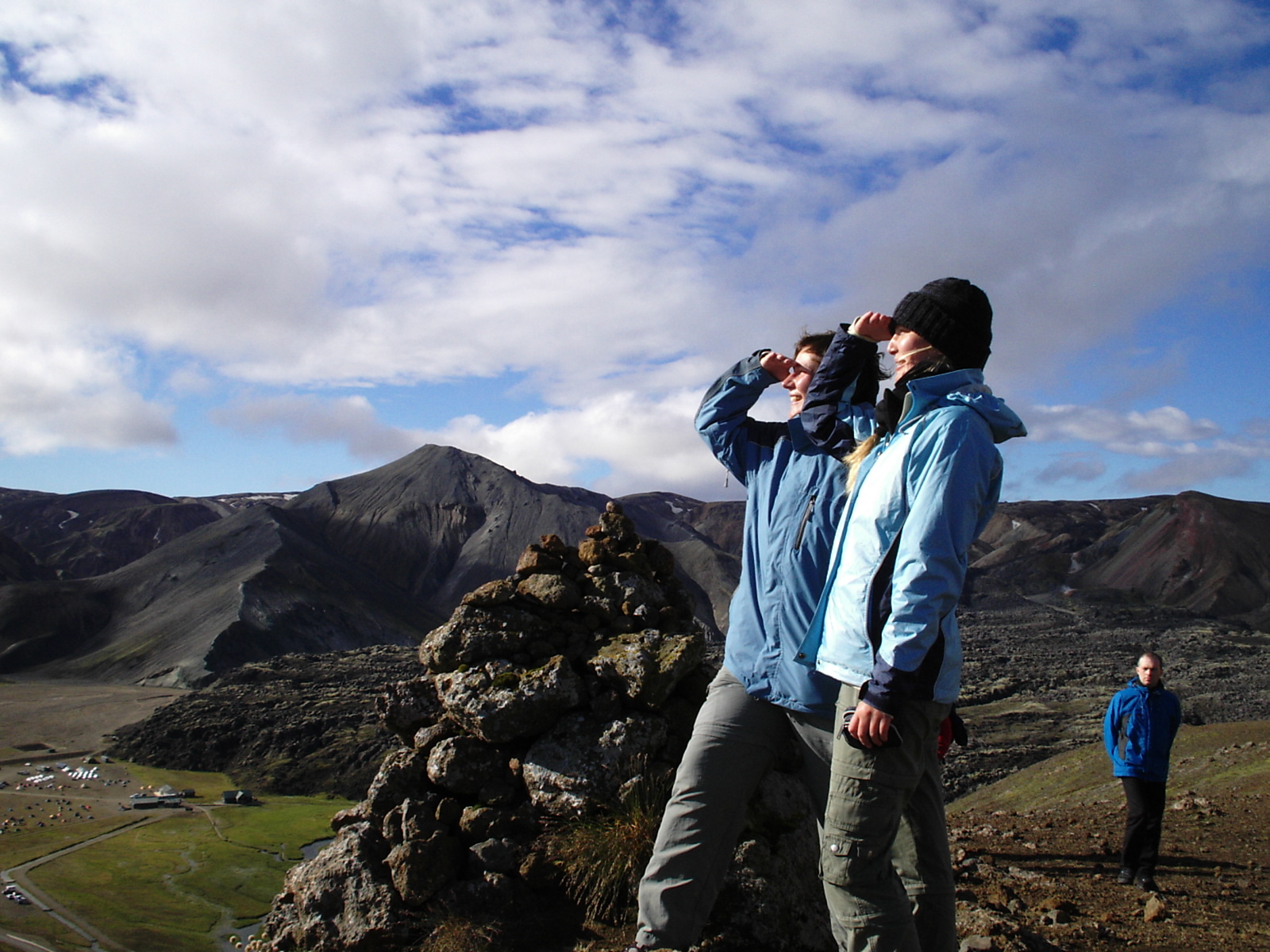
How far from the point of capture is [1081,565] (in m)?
96.5

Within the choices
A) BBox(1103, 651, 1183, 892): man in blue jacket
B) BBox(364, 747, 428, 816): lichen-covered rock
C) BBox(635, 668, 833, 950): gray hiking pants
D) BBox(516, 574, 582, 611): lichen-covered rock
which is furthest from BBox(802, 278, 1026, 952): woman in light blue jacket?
BBox(1103, 651, 1183, 892): man in blue jacket

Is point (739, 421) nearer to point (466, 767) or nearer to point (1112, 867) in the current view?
point (466, 767)

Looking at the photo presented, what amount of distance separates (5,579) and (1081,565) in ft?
383

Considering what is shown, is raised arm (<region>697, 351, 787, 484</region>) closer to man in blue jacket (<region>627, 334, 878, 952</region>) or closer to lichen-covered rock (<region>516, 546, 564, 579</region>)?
man in blue jacket (<region>627, 334, 878, 952</region>)

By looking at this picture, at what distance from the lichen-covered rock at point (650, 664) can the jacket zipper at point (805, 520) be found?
9.28ft

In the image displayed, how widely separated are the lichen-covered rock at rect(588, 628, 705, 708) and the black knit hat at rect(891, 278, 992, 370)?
360 cm

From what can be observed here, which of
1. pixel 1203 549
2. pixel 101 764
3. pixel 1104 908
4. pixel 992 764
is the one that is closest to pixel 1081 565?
pixel 1203 549

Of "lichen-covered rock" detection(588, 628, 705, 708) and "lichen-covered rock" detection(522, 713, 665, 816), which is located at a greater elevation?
"lichen-covered rock" detection(588, 628, 705, 708)

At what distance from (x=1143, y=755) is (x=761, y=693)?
5661 millimetres

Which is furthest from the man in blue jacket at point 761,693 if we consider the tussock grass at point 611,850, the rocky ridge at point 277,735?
the rocky ridge at point 277,735

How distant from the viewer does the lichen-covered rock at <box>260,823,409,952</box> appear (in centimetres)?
570

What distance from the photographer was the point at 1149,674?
7.62m

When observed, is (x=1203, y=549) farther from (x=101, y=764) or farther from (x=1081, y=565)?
(x=101, y=764)

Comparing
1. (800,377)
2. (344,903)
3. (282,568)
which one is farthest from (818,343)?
(282,568)
